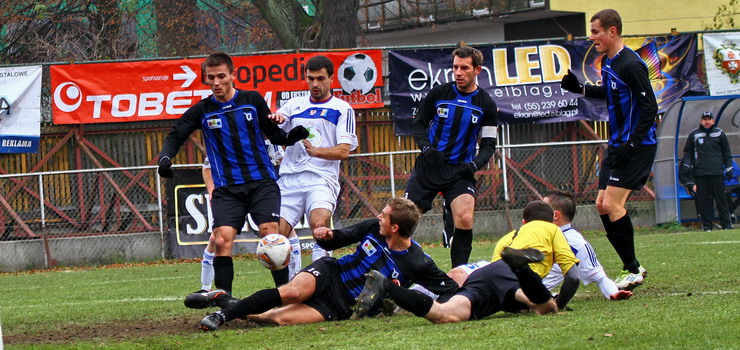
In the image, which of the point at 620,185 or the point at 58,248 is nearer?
the point at 620,185

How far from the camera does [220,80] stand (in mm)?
8109

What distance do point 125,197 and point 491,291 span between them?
11.2 m

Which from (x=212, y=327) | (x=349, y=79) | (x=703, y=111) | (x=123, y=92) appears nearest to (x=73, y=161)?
(x=123, y=92)

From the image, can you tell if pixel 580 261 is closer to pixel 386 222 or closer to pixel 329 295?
pixel 386 222

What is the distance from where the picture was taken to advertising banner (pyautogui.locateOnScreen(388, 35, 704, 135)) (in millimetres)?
18438

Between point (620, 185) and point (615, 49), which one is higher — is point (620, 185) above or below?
below

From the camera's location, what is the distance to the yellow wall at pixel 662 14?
99.8ft

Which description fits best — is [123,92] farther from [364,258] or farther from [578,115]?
[364,258]

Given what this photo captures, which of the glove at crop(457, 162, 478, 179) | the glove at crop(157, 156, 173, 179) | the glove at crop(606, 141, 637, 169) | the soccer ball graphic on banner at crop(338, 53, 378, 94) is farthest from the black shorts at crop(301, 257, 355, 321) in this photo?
the soccer ball graphic on banner at crop(338, 53, 378, 94)

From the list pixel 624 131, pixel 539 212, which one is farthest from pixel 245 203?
pixel 624 131

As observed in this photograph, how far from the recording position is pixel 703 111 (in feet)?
62.6

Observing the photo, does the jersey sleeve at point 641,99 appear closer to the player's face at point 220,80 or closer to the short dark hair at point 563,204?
the short dark hair at point 563,204

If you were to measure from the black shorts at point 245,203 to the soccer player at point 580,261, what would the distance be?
7.20ft

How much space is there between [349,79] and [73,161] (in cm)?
532
